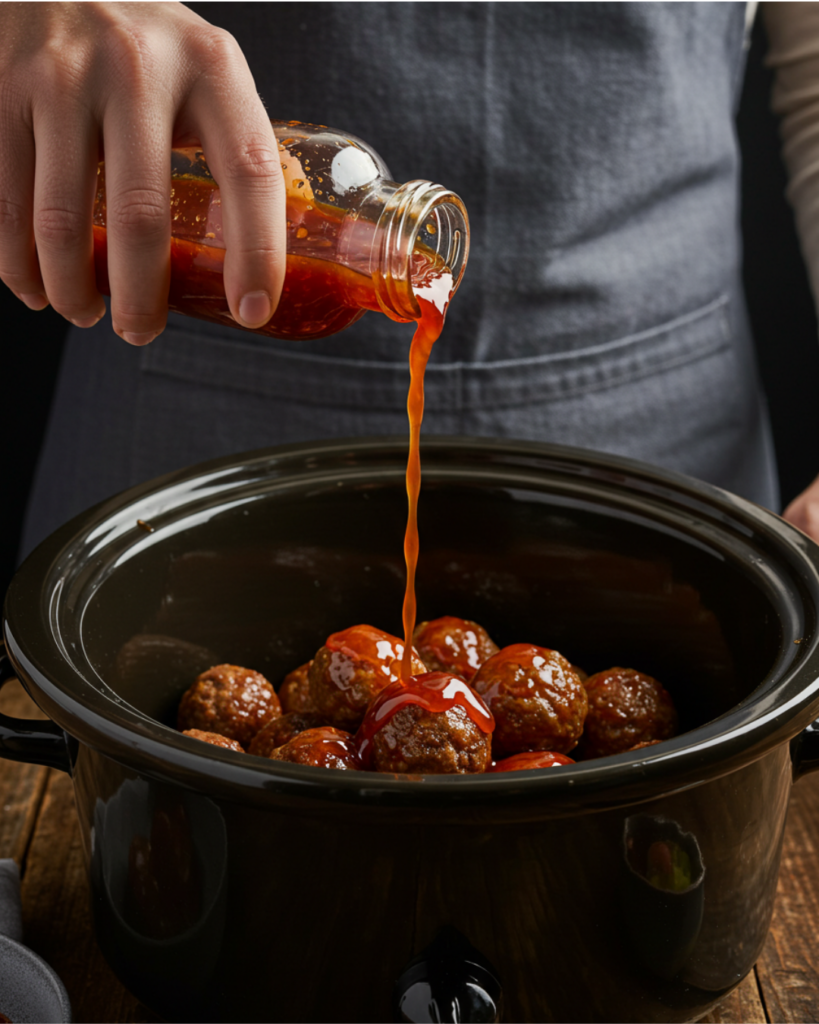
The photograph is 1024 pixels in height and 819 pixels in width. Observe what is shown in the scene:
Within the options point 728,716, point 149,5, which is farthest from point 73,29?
point 728,716

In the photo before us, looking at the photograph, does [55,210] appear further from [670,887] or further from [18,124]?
[670,887]

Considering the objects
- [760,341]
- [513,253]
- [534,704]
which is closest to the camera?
[534,704]

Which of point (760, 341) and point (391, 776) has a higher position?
point (760, 341)

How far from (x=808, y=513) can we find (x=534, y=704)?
56 centimetres

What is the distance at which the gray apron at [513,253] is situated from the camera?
1426 millimetres

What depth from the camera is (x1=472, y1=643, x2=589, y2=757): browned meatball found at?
0.96 metres

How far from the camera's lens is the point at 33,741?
2.75ft

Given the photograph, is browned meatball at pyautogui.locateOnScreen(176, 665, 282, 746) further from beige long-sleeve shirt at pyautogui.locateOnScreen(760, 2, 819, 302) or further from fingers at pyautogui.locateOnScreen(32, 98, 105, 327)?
beige long-sleeve shirt at pyautogui.locateOnScreen(760, 2, 819, 302)

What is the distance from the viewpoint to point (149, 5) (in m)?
0.89

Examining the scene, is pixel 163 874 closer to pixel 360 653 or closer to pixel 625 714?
pixel 360 653

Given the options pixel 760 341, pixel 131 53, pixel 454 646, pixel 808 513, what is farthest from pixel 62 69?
pixel 760 341

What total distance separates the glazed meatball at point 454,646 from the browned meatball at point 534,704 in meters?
0.10

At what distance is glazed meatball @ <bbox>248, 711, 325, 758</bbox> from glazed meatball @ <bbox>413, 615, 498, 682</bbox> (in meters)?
0.15

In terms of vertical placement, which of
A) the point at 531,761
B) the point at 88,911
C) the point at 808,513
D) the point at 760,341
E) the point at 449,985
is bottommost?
the point at 88,911
